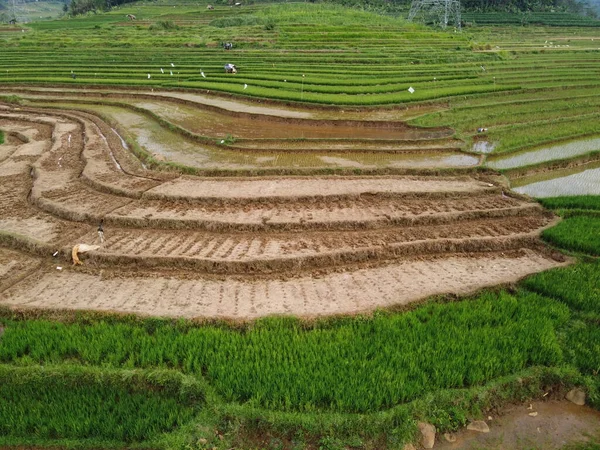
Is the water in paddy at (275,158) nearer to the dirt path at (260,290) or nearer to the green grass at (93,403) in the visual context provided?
the dirt path at (260,290)

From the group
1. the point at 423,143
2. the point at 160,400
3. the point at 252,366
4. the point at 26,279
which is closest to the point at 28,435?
the point at 160,400

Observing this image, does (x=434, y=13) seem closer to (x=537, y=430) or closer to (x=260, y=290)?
(x=260, y=290)

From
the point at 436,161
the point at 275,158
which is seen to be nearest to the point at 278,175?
the point at 275,158

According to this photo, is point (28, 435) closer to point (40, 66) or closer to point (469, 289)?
point (469, 289)

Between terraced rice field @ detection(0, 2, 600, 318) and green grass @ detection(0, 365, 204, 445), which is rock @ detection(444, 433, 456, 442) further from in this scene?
green grass @ detection(0, 365, 204, 445)

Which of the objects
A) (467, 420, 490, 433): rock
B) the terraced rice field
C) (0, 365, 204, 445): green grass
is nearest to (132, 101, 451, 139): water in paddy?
the terraced rice field

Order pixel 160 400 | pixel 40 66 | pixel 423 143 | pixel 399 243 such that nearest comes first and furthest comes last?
pixel 160 400
pixel 399 243
pixel 423 143
pixel 40 66
